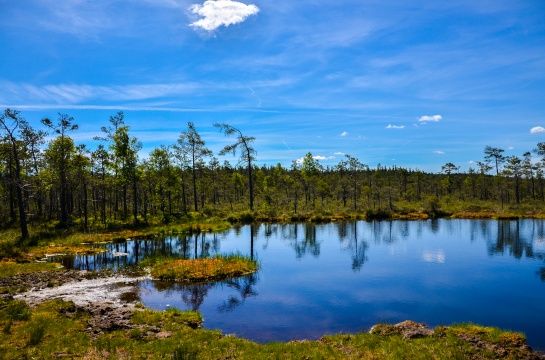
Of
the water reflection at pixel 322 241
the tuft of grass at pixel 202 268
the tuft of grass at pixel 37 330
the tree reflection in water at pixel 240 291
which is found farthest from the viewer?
the water reflection at pixel 322 241

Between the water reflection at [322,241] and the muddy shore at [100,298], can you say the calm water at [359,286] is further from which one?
the muddy shore at [100,298]

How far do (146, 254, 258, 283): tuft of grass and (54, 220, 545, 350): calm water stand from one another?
3.95ft

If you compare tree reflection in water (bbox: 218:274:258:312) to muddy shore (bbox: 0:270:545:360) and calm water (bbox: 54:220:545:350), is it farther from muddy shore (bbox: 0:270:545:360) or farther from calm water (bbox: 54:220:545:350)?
muddy shore (bbox: 0:270:545:360)

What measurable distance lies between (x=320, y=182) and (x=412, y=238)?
4987 cm

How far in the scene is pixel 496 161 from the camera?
10006 cm

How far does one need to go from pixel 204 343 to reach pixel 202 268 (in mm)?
12524

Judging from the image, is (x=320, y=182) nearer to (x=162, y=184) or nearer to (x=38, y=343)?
(x=162, y=184)

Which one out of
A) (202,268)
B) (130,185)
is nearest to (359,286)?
(202,268)

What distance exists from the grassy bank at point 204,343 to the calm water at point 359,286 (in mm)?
1715

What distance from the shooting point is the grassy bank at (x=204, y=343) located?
10.9 meters

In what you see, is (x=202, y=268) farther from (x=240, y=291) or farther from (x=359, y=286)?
(x=359, y=286)

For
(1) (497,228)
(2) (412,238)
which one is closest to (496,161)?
(1) (497,228)

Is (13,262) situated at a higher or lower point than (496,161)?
lower

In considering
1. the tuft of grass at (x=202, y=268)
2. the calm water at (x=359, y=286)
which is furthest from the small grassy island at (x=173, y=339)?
the tuft of grass at (x=202, y=268)
